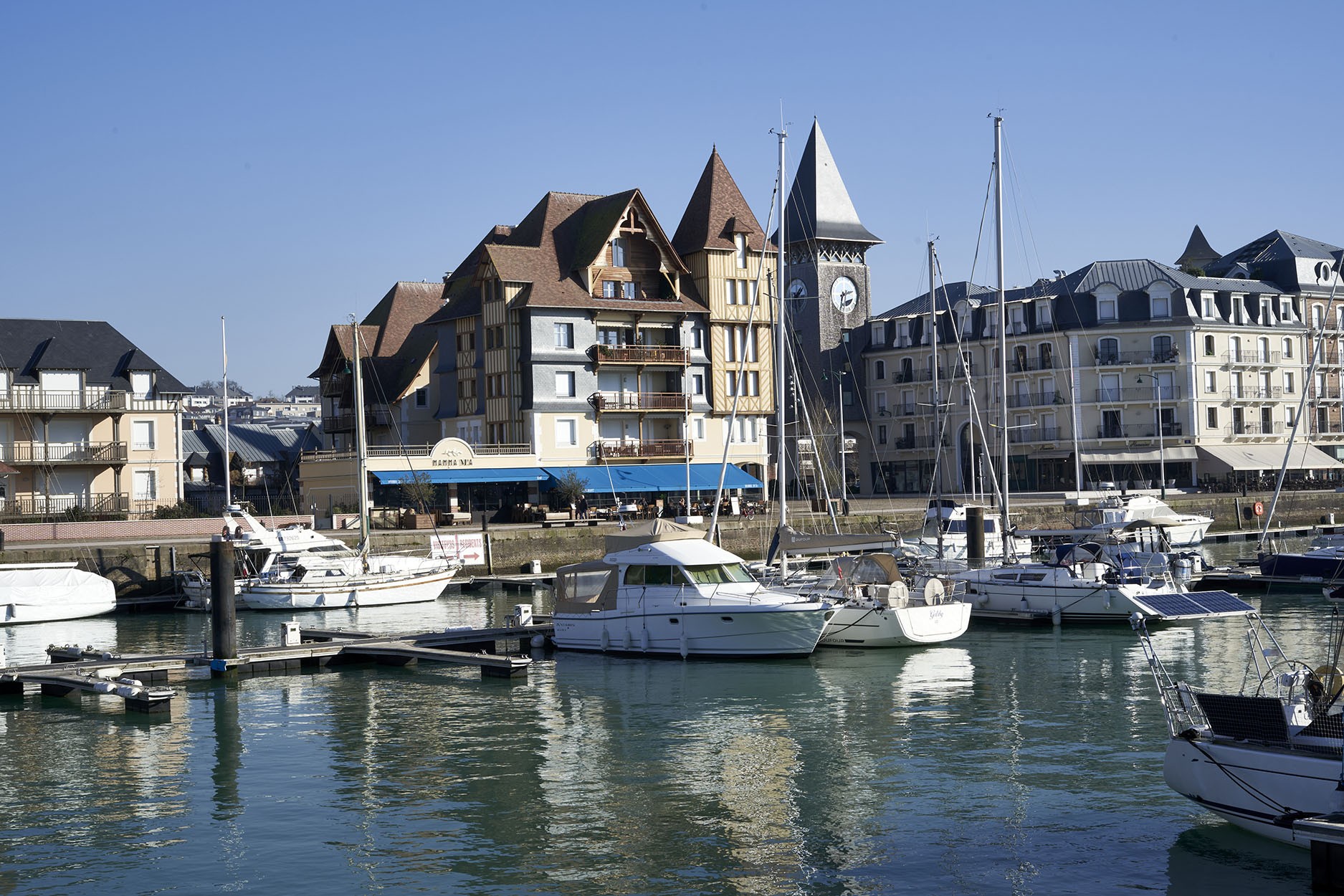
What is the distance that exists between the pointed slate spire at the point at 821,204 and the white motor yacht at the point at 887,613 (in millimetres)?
69905

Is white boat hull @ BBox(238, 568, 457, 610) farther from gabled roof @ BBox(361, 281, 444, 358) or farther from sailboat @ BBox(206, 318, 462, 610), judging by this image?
gabled roof @ BBox(361, 281, 444, 358)

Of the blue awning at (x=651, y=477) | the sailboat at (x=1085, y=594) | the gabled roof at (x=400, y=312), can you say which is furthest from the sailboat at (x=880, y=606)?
the gabled roof at (x=400, y=312)

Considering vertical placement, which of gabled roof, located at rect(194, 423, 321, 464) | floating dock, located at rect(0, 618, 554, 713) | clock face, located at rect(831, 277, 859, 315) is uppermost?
clock face, located at rect(831, 277, 859, 315)

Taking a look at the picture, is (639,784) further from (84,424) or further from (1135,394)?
(1135,394)

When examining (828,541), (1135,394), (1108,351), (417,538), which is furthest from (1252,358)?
(828,541)

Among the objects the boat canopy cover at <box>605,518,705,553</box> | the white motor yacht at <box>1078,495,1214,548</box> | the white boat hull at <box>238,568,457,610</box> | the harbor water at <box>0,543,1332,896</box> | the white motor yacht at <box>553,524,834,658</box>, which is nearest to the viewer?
the harbor water at <box>0,543,1332,896</box>

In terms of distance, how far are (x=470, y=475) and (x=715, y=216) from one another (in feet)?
66.5

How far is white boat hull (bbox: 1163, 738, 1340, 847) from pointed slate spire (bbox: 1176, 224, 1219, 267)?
118896mm

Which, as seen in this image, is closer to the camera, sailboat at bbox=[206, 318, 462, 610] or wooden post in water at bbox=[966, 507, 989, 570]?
sailboat at bbox=[206, 318, 462, 610]

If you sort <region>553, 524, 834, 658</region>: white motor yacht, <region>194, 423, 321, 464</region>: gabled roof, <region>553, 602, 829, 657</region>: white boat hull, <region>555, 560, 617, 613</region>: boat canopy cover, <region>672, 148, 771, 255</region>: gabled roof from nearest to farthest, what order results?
<region>553, 602, 829, 657</region>: white boat hull, <region>553, 524, 834, 658</region>: white motor yacht, <region>555, 560, 617, 613</region>: boat canopy cover, <region>672, 148, 771, 255</region>: gabled roof, <region>194, 423, 321, 464</region>: gabled roof

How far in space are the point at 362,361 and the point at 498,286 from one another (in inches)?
529

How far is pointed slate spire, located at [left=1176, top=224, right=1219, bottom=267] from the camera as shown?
419 feet

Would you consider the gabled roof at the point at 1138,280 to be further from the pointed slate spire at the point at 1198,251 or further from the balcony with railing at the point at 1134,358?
the pointed slate spire at the point at 1198,251

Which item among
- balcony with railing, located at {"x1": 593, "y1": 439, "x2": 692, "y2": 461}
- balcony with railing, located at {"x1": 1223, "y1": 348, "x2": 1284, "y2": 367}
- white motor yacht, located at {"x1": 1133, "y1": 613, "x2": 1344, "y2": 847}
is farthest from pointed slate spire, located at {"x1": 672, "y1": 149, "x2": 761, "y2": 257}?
white motor yacht, located at {"x1": 1133, "y1": 613, "x2": 1344, "y2": 847}
